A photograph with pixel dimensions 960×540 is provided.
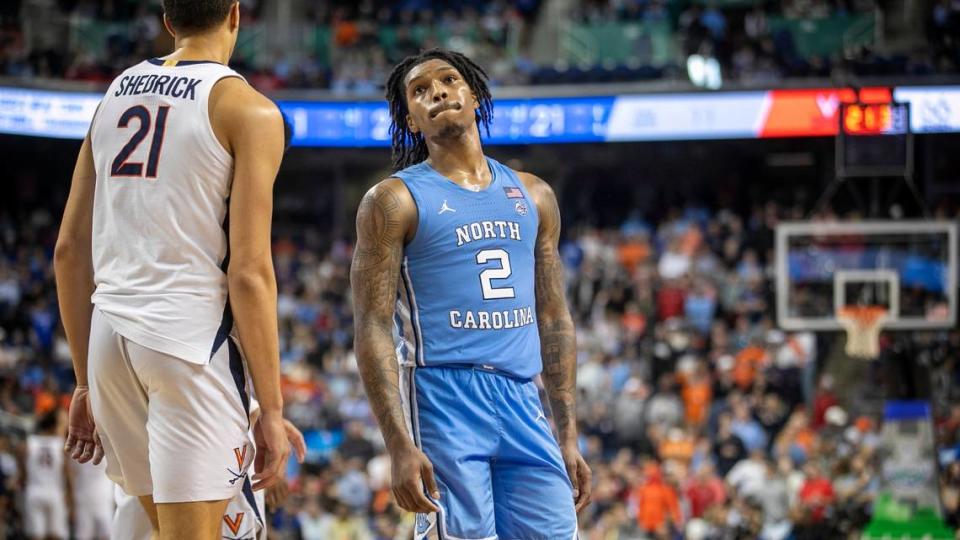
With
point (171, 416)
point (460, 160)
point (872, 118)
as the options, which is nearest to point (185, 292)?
point (171, 416)

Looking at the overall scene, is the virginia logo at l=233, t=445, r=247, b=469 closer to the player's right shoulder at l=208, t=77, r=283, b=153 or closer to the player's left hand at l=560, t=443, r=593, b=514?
the player's right shoulder at l=208, t=77, r=283, b=153

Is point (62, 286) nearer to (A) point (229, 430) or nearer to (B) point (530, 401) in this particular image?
(A) point (229, 430)

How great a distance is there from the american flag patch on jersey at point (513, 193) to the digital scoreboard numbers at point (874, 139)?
35.3 ft

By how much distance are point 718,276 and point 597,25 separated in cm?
534

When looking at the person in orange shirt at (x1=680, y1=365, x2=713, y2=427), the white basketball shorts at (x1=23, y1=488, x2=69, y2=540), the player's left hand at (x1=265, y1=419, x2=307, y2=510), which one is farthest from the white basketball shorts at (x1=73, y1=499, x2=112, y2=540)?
the player's left hand at (x1=265, y1=419, x2=307, y2=510)

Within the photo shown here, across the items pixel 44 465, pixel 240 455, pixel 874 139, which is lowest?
pixel 44 465

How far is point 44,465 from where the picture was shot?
1255cm

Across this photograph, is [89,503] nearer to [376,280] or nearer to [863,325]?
[376,280]

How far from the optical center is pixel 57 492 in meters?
12.6

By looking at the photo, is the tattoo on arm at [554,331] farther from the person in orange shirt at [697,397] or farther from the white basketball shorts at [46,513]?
the person in orange shirt at [697,397]

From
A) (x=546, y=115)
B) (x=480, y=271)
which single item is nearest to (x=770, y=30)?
(x=546, y=115)

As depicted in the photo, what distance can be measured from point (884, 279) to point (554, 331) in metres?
12.1

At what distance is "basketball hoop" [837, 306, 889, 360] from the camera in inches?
627

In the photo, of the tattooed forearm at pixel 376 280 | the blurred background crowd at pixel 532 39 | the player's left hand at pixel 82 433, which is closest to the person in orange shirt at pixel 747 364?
the blurred background crowd at pixel 532 39
